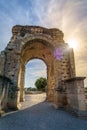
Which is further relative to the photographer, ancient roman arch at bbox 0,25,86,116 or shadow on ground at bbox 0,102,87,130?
ancient roman arch at bbox 0,25,86,116

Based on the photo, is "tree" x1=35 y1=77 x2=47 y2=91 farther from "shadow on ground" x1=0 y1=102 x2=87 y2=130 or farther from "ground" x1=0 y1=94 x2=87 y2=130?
"shadow on ground" x1=0 y1=102 x2=87 y2=130

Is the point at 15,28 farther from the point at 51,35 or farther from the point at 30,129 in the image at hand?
the point at 30,129

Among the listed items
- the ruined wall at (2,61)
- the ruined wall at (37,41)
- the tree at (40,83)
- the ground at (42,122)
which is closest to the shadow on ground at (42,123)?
the ground at (42,122)

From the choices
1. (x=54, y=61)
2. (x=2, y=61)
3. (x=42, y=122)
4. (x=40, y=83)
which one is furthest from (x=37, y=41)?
(x=40, y=83)

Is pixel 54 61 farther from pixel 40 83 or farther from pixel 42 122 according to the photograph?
pixel 40 83

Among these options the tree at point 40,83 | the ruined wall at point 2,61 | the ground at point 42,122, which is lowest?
the ground at point 42,122

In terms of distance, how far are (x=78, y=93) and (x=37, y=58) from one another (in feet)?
28.7

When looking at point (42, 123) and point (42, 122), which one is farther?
point (42, 122)

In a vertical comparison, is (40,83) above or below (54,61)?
below

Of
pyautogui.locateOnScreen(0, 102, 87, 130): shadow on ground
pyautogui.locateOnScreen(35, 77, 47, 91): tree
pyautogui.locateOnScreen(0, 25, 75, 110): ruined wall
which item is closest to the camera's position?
pyautogui.locateOnScreen(0, 102, 87, 130): shadow on ground

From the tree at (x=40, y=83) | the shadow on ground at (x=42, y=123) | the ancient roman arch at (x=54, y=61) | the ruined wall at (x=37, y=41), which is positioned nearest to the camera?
the shadow on ground at (x=42, y=123)

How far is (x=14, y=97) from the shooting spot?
7.95 metres

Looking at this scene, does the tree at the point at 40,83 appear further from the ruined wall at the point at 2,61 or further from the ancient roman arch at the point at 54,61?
the ruined wall at the point at 2,61

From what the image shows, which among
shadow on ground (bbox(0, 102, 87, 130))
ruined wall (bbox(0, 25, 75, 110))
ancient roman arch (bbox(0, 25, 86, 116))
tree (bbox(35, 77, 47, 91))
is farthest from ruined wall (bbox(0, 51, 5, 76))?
tree (bbox(35, 77, 47, 91))
